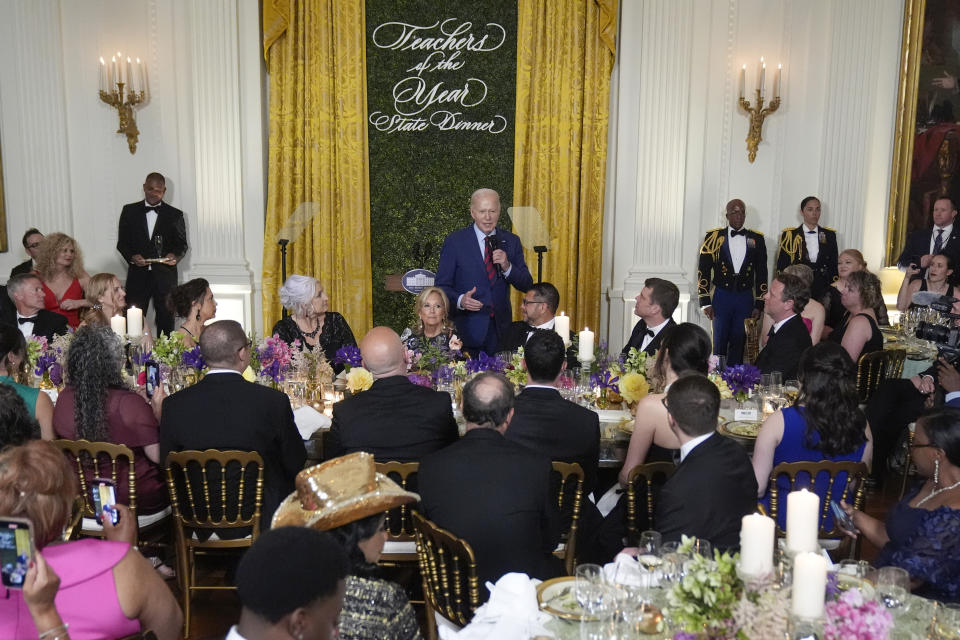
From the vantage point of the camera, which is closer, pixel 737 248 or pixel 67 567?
pixel 67 567

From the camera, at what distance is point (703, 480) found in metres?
2.99

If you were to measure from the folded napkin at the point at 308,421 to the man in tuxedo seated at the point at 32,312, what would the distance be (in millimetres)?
2181

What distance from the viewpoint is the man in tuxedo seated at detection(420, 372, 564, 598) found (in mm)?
2871

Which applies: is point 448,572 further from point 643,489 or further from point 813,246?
point 813,246

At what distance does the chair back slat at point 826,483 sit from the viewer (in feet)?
11.4

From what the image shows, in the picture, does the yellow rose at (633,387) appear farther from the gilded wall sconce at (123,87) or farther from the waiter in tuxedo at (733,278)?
the gilded wall sconce at (123,87)

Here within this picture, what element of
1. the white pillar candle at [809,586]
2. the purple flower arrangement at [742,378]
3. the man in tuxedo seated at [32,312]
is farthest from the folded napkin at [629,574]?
the man in tuxedo seated at [32,312]

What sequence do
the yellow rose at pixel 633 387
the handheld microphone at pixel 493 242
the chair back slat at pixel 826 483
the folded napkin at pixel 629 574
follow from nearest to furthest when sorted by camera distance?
the folded napkin at pixel 629 574, the chair back slat at pixel 826 483, the yellow rose at pixel 633 387, the handheld microphone at pixel 493 242

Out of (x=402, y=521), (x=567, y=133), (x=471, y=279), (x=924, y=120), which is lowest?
(x=402, y=521)

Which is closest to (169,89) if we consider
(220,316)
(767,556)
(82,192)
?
(82,192)

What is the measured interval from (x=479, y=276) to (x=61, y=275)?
3.05 m

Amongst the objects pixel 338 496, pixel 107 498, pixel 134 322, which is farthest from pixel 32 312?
pixel 338 496

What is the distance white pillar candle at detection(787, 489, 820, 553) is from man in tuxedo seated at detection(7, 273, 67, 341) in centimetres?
472

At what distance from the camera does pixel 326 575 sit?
1.75m
